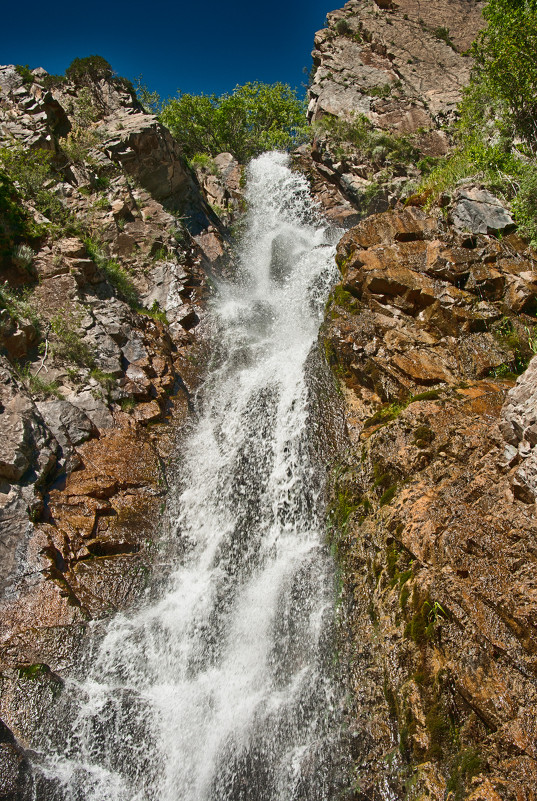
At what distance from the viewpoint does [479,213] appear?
1073cm

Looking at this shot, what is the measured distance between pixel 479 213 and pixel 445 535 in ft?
28.3

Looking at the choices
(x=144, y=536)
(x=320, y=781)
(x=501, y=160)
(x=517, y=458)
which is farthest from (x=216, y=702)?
(x=501, y=160)

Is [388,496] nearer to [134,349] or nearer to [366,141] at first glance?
[134,349]

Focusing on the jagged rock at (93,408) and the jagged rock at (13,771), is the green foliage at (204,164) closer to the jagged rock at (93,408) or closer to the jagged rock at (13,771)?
the jagged rock at (93,408)

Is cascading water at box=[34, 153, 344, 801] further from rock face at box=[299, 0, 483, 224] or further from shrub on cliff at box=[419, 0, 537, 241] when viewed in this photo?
rock face at box=[299, 0, 483, 224]

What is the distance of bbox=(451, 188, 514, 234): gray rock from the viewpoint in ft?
34.5

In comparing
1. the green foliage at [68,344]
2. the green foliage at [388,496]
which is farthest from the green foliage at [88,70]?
the green foliage at [388,496]

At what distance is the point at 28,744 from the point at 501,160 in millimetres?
14942

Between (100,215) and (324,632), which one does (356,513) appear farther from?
(100,215)

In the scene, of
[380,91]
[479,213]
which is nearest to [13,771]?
[479,213]

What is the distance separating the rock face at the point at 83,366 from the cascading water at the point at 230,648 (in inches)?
26.9

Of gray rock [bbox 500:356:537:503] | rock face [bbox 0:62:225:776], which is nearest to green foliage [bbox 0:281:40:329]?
rock face [bbox 0:62:225:776]

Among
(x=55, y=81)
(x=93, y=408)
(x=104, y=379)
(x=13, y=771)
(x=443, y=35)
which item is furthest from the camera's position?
(x=443, y=35)

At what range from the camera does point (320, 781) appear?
17.9 feet
